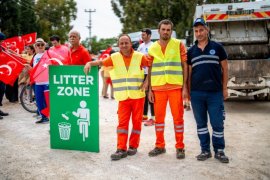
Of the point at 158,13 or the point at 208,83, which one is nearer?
the point at 208,83

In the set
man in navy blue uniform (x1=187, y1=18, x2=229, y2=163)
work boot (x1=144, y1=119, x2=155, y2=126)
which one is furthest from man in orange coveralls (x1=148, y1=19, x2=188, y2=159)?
work boot (x1=144, y1=119, x2=155, y2=126)

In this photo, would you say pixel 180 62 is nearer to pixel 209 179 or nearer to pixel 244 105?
pixel 209 179

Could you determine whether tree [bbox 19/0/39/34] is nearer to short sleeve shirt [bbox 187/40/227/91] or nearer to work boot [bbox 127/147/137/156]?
work boot [bbox 127/147/137/156]

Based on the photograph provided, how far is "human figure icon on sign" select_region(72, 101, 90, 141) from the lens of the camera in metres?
5.39

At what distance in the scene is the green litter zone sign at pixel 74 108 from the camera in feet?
17.5

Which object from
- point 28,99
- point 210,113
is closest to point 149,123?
point 210,113

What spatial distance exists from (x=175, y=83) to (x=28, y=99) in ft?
A: 17.7

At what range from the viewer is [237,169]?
4.61 meters

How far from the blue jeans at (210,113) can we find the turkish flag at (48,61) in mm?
2532

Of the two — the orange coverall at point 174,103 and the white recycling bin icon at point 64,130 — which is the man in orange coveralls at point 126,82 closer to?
the orange coverall at point 174,103

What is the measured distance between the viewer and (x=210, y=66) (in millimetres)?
4875

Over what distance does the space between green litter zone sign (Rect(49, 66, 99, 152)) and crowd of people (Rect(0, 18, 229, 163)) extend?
11.0 inches

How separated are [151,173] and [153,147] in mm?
1237

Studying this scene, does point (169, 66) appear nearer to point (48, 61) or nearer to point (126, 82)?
point (126, 82)
